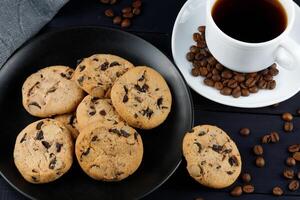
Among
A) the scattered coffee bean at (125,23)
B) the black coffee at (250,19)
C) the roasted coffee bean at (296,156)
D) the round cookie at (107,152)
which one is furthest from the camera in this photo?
the scattered coffee bean at (125,23)

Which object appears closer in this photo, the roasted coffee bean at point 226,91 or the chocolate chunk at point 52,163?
the chocolate chunk at point 52,163

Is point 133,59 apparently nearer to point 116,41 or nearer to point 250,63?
point 116,41

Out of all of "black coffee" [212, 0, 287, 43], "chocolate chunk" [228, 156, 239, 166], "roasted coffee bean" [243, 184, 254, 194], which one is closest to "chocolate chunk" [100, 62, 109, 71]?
"black coffee" [212, 0, 287, 43]

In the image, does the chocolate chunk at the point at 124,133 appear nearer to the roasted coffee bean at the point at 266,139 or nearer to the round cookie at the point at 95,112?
the round cookie at the point at 95,112

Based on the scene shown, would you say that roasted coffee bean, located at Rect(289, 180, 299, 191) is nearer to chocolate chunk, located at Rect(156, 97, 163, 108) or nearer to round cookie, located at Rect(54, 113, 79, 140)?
chocolate chunk, located at Rect(156, 97, 163, 108)

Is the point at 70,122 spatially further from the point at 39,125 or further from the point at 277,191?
the point at 277,191

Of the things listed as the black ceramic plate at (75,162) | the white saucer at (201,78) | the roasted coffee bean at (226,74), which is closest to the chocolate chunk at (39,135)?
the black ceramic plate at (75,162)

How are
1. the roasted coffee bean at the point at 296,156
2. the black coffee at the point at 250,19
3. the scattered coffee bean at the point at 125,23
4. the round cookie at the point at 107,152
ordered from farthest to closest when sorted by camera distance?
the scattered coffee bean at the point at 125,23 < the roasted coffee bean at the point at 296,156 < the black coffee at the point at 250,19 < the round cookie at the point at 107,152
